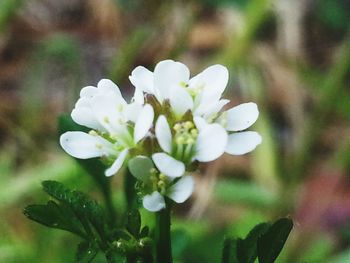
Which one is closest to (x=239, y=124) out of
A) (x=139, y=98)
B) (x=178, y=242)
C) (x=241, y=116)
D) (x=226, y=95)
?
(x=241, y=116)

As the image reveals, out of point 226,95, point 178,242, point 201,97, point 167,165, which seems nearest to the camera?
point 167,165

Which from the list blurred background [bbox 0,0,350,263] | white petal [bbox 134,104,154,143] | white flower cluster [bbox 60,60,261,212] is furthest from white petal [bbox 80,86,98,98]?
blurred background [bbox 0,0,350,263]

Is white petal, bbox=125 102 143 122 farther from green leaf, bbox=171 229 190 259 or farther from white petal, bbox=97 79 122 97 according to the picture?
green leaf, bbox=171 229 190 259

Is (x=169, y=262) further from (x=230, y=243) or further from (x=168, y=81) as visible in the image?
(x=168, y=81)

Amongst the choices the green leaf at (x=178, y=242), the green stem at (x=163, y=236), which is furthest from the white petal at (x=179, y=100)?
the green leaf at (x=178, y=242)

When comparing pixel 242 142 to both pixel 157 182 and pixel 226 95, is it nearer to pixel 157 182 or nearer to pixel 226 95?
pixel 157 182

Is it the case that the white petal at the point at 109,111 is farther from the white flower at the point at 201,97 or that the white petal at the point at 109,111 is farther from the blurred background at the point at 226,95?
the blurred background at the point at 226,95
